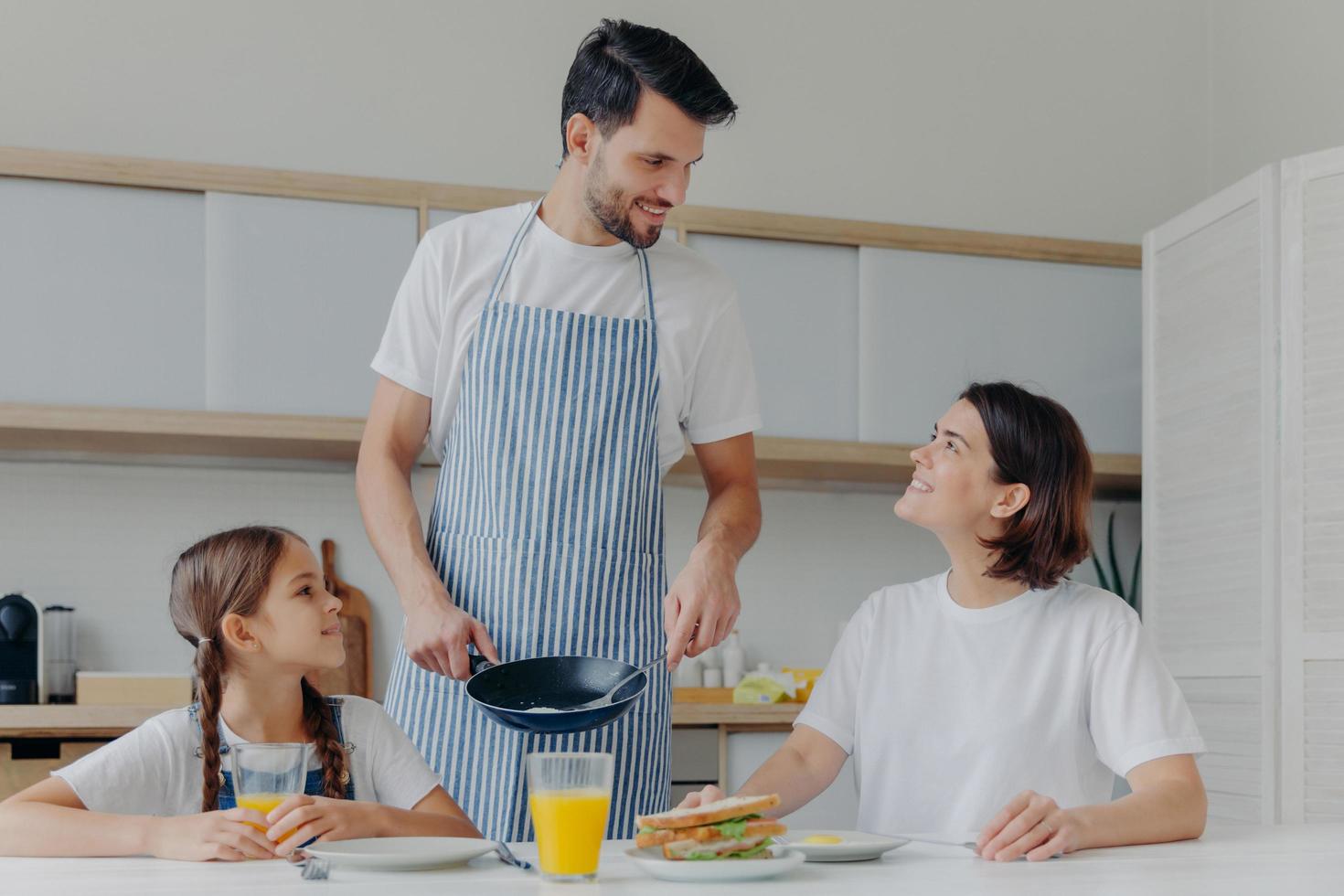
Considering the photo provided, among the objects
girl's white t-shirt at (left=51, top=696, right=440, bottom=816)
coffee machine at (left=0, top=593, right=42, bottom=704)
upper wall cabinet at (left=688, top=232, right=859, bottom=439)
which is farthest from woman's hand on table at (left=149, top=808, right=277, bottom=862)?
upper wall cabinet at (left=688, top=232, right=859, bottom=439)

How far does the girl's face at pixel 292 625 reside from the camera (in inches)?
68.5

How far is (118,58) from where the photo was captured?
3.50m

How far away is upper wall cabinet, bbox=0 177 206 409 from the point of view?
122 inches

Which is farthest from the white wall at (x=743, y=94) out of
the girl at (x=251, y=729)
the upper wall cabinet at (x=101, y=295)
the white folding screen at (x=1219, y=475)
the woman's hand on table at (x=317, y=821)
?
the woman's hand on table at (x=317, y=821)

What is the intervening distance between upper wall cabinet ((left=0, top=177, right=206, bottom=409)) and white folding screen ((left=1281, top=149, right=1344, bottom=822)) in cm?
240

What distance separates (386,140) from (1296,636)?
247 cm

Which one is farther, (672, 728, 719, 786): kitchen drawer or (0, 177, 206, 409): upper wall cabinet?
(672, 728, 719, 786): kitchen drawer

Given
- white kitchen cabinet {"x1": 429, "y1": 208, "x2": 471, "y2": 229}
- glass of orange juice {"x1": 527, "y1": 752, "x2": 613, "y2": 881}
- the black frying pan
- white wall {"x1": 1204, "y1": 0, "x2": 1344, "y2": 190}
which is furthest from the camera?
white wall {"x1": 1204, "y1": 0, "x2": 1344, "y2": 190}

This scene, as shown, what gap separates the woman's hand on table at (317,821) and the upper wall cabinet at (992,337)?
244 centimetres

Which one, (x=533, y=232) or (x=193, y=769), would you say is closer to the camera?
(x=193, y=769)

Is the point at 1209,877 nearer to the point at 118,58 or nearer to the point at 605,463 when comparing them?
the point at 605,463

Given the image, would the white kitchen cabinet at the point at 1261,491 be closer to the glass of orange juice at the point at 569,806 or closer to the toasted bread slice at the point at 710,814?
the toasted bread slice at the point at 710,814

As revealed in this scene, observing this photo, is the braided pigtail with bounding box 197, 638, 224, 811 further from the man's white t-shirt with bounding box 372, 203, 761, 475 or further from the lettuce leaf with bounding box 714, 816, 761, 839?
the lettuce leaf with bounding box 714, 816, 761, 839

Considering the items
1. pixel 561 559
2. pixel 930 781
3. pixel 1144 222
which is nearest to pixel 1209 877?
pixel 930 781
